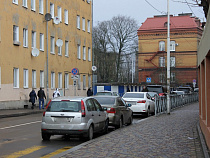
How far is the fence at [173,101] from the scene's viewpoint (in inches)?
963

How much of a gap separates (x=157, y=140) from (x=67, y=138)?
337 centimetres

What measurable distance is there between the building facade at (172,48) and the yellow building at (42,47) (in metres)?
27.8

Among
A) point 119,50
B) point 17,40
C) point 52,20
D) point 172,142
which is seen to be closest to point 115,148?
point 172,142

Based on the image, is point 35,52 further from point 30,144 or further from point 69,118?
point 30,144

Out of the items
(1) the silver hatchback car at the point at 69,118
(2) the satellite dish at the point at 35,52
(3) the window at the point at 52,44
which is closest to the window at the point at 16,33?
(2) the satellite dish at the point at 35,52

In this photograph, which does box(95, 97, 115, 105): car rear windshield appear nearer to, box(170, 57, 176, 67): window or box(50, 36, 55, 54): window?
box(50, 36, 55, 54): window

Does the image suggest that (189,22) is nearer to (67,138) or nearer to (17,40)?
(17,40)

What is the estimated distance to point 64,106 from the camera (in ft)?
43.0

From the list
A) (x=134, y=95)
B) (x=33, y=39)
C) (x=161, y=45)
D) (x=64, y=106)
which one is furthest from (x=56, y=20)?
(x=161, y=45)

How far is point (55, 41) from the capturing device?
133 ft

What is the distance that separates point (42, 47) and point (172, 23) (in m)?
43.2

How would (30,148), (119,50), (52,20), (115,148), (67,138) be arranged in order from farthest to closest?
(119,50) → (52,20) → (67,138) → (30,148) → (115,148)

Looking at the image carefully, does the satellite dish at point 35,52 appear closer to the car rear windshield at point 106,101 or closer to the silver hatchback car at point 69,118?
the car rear windshield at point 106,101

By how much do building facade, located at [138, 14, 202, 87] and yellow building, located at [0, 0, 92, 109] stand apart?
27832 millimetres
